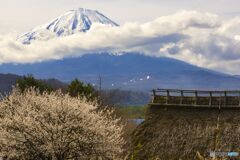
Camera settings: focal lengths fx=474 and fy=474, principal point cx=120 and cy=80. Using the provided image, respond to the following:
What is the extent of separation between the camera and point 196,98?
4016 centimetres

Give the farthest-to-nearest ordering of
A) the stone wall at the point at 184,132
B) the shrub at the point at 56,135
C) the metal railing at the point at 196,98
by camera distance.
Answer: the metal railing at the point at 196,98
the stone wall at the point at 184,132
the shrub at the point at 56,135

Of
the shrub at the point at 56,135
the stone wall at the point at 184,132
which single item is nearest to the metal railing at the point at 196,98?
the stone wall at the point at 184,132

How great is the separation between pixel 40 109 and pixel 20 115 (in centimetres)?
139

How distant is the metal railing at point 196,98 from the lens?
38.4 m

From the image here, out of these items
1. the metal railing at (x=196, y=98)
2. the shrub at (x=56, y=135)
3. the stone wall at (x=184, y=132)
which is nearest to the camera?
the shrub at (x=56, y=135)

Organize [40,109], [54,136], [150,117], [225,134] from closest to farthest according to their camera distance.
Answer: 1. [54,136]
2. [40,109]
3. [225,134]
4. [150,117]

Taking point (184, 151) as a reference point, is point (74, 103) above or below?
above

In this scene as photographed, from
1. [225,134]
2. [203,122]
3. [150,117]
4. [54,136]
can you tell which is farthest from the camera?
[150,117]

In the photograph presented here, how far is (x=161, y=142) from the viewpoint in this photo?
121 ft

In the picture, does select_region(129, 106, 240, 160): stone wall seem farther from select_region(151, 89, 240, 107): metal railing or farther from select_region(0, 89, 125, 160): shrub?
select_region(0, 89, 125, 160): shrub

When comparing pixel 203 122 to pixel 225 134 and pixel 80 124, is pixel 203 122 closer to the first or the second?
pixel 225 134

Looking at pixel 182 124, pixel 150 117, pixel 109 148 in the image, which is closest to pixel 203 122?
pixel 182 124

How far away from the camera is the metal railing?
38.4 meters

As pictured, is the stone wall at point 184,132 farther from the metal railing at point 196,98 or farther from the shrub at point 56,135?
the shrub at point 56,135
